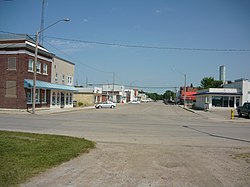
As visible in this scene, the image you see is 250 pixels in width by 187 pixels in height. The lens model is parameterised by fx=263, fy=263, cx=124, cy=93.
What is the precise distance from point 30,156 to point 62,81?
129 feet

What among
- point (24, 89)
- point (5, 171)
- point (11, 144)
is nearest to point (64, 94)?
point (24, 89)

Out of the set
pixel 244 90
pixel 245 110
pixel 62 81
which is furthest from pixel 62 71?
pixel 244 90

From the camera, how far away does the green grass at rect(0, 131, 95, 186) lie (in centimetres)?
604

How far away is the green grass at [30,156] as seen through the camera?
19.8ft

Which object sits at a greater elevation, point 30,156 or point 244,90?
point 244,90

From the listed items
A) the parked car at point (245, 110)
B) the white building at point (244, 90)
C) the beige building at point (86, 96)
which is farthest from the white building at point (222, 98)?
the beige building at point (86, 96)

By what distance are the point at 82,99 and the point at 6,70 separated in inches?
1372

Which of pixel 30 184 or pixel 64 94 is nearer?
pixel 30 184

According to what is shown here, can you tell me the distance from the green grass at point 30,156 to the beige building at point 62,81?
30.8 m

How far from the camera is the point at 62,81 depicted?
152ft

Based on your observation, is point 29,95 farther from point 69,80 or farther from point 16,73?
point 69,80

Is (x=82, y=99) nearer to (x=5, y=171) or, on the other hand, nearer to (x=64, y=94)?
(x=64, y=94)

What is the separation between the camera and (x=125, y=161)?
8008mm

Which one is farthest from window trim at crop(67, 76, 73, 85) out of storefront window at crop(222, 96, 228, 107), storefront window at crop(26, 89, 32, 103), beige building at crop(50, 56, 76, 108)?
storefront window at crop(222, 96, 228, 107)
